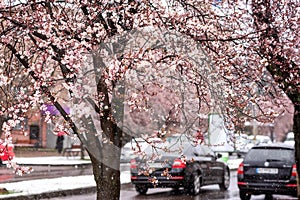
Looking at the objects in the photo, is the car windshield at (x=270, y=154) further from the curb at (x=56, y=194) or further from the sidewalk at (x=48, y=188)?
the sidewalk at (x=48, y=188)

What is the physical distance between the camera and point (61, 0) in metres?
8.02

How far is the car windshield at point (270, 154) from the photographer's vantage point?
614 inches

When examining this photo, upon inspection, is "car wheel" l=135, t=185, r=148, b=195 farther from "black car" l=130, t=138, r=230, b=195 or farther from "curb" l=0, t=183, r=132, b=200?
"curb" l=0, t=183, r=132, b=200

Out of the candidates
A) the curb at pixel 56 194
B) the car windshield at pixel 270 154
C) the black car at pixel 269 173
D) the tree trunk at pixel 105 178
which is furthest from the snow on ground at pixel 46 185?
the tree trunk at pixel 105 178

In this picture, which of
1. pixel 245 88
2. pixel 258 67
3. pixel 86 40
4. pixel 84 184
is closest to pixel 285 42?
pixel 258 67

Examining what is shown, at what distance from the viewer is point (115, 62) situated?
729 centimetres

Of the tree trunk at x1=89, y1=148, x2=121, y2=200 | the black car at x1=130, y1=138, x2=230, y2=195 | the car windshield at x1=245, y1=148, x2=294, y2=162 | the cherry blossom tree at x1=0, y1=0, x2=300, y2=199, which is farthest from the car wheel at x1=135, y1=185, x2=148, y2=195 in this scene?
the tree trunk at x1=89, y1=148, x2=121, y2=200

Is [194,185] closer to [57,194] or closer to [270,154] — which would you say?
[270,154]

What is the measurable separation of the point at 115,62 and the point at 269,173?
30.0ft

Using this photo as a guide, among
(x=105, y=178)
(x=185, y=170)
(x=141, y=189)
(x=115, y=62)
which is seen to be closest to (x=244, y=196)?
(x=185, y=170)

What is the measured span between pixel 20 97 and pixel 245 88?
3451 millimetres

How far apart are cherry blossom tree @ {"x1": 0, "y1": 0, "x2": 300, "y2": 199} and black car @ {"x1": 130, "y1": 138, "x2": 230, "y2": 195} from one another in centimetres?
626

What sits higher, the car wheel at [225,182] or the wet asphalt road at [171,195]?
the car wheel at [225,182]

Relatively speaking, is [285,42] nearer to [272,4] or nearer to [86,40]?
[272,4]
